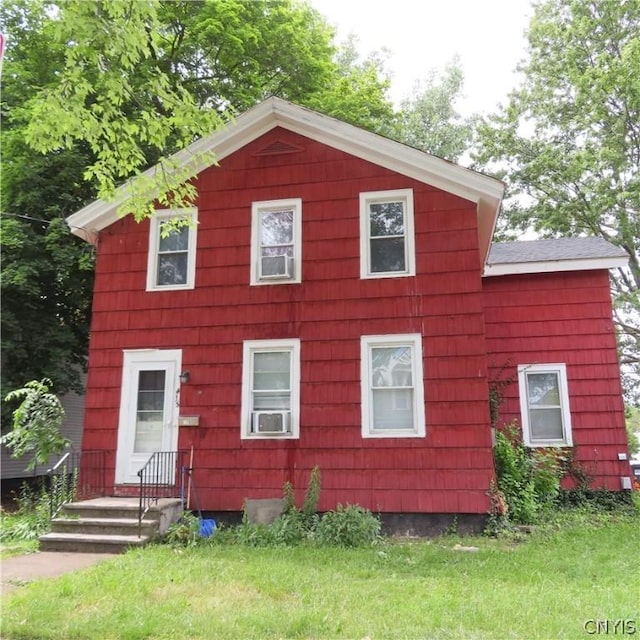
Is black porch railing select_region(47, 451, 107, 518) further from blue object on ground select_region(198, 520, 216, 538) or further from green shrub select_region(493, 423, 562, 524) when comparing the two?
green shrub select_region(493, 423, 562, 524)

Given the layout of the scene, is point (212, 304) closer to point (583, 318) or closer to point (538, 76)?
point (583, 318)

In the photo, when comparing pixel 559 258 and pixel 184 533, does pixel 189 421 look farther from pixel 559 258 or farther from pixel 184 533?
pixel 559 258

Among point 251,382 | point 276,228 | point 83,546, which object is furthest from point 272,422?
point 276,228

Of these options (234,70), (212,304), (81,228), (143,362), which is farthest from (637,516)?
(234,70)

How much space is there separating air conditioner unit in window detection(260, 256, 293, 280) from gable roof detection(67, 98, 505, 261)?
1.78 m

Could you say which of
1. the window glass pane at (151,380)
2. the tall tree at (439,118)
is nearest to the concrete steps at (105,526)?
the window glass pane at (151,380)

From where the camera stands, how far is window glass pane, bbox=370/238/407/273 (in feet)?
28.4

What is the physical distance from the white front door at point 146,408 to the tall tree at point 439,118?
18.2 meters

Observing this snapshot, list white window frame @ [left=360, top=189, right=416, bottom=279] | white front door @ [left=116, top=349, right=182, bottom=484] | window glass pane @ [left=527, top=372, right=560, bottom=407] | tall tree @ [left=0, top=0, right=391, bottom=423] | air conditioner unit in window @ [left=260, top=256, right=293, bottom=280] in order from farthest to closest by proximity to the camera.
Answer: window glass pane @ [left=527, top=372, right=560, bottom=407]
air conditioner unit in window @ [left=260, top=256, right=293, bottom=280]
white front door @ [left=116, top=349, right=182, bottom=484]
white window frame @ [left=360, top=189, right=416, bottom=279]
tall tree @ [left=0, top=0, right=391, bottom=423]

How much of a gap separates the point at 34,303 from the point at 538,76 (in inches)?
767

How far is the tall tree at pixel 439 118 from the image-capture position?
83.6 feet

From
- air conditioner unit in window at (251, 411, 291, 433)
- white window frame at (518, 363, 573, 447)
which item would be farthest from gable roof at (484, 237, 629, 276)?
air conditioner unit in window at (251, 411, 291, 433)

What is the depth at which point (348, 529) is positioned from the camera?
23.4ft

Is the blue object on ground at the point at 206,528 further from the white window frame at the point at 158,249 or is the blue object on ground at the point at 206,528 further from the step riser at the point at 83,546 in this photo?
the white window frame at the point at 158,249
